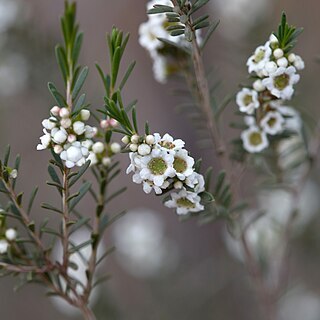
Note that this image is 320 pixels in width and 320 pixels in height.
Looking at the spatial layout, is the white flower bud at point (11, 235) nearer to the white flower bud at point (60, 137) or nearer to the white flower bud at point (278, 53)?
the white flower bud at point (60, 137)

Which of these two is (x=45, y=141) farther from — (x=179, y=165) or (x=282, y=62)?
(x=282, y=62)

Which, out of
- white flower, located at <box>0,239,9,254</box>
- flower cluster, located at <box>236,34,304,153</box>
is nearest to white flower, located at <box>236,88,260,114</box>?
flower cluster, located at <box>236,34,304,153</box>

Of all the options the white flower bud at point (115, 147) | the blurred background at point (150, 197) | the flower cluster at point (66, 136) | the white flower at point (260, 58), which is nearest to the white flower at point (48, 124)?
the flower cluster at point (66, 136)

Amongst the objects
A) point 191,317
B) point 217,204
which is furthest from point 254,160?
point 191,317

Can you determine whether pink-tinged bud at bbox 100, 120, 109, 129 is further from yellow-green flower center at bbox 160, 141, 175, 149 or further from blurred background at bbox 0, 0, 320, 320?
blurred background at bbox 0, 0, 320, 320

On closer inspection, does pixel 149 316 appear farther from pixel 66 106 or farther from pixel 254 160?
pixel 66 106

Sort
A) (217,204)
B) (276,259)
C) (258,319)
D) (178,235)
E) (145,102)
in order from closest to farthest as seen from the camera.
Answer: (217,204) → (276,259) → (258,319) → (178,235) → (145,102)
